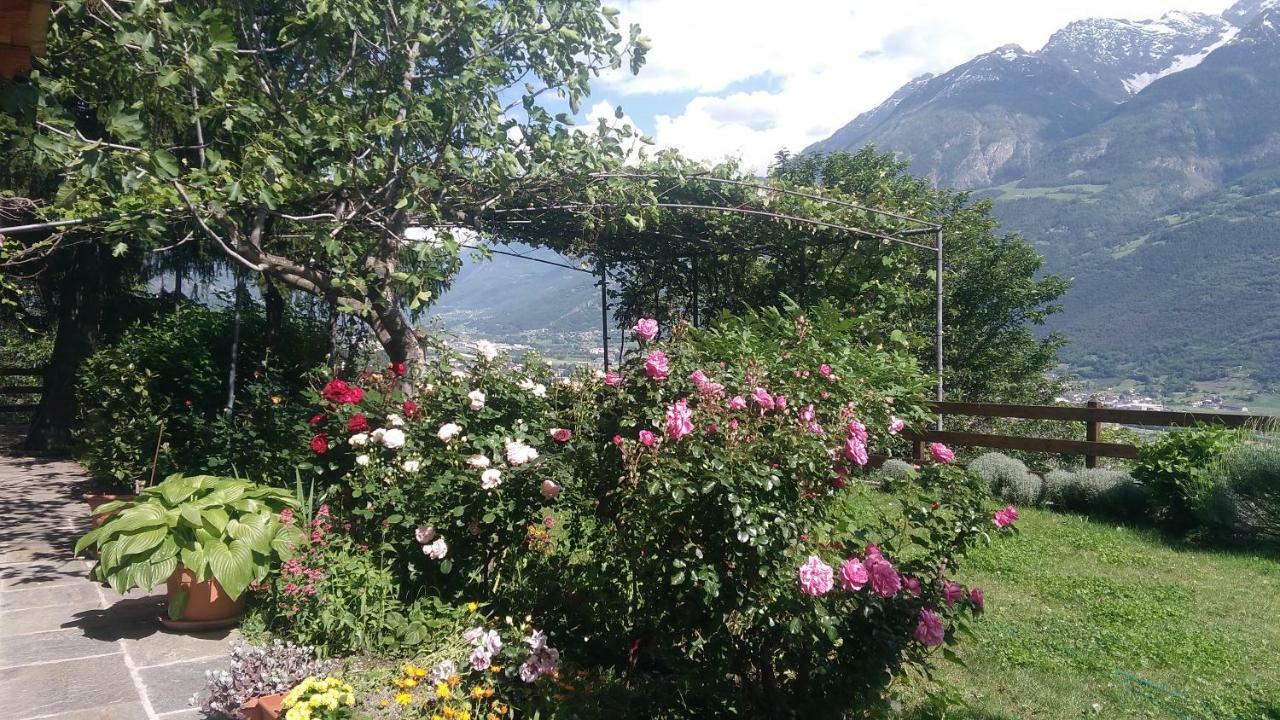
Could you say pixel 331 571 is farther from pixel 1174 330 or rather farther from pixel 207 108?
pixel 1174 330

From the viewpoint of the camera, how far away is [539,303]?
50.9m

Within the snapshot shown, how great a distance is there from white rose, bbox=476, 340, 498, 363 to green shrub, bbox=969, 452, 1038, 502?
202 inches

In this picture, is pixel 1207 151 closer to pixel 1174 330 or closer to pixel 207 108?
pixel 1174 330

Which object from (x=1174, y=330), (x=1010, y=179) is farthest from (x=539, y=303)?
(x=1010, y=179)

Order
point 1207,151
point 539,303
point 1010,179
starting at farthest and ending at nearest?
1. point 1010,179
2. point 1207,151
3. point 539,303

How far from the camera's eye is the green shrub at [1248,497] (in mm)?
5719

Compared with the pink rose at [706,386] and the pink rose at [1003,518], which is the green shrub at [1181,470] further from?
the pink rose at [706,386]

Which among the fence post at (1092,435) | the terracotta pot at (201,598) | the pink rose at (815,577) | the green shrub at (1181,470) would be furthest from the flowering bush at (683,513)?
the fence post at (1092,435)

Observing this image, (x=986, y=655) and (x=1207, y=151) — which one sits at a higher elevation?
(x=1207, y=151)

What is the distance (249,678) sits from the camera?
2807 millimetres

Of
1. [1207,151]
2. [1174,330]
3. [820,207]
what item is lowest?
[1174,330]

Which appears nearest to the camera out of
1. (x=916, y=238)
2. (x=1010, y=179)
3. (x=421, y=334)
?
(x=421, y=334)

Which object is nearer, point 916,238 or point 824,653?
point 824,653

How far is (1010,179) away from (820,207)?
598ft
